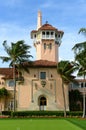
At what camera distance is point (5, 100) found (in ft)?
206

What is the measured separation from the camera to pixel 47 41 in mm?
76750

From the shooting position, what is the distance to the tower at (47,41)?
250 ft

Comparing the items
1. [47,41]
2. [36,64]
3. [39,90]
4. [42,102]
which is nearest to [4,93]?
[39,90]

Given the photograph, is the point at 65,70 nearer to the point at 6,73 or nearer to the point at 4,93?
the point at 4,93

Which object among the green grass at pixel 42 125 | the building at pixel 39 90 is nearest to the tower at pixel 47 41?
the building at pixel 39 90

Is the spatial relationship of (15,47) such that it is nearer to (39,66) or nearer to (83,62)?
(39,66)

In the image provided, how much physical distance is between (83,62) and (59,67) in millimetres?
8559

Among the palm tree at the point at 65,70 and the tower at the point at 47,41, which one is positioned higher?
the tower at the point at 47,41

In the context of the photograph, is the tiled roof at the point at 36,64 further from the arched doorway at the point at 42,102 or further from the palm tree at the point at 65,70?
the arched doorway at the point at 42,102

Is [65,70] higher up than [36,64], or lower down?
lower down

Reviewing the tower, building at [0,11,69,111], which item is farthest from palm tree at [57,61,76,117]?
the tower

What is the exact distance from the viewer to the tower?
250 feet

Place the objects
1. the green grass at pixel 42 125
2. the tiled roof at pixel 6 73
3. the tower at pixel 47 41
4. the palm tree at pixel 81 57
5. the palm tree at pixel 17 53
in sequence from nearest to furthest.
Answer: the green grass at pixel 42 125
the palm tree at pixel 81 57
the palm tree at pixel 17 53
the tiled roof at pixel 6 73
the tower at pixel 47 41

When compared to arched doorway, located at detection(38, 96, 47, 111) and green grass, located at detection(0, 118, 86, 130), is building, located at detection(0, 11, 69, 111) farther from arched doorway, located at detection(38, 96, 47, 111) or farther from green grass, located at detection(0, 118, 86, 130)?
green grass, located at detection(0, 118, 86, 130)
